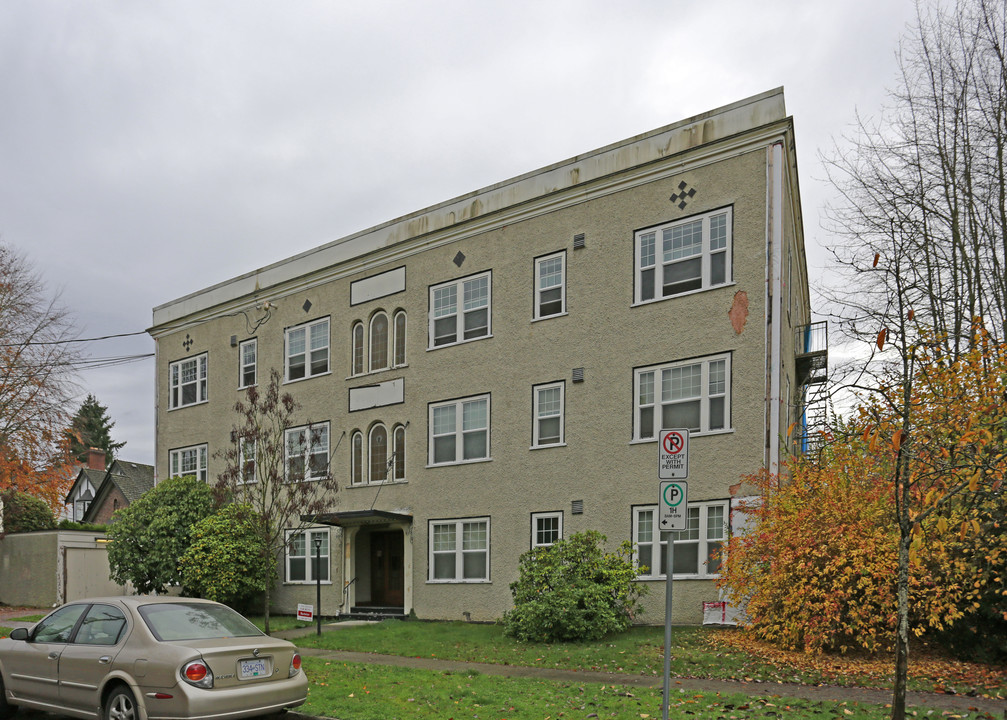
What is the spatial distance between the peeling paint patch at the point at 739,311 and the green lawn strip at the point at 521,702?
796cm

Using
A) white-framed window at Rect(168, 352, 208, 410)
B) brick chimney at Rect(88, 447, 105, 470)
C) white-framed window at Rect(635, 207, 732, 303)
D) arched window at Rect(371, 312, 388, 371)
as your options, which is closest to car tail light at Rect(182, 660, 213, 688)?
white-framed window at Rect(635, 207, 732, 303)

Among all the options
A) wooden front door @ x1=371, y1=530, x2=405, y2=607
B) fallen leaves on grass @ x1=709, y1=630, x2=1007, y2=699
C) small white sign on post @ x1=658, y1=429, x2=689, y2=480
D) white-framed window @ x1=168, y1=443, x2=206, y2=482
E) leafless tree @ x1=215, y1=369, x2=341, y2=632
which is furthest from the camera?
white-framed window @ x1=168, y1=443, x2=206, y2=482

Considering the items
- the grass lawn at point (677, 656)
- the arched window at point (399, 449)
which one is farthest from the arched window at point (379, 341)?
the grass lawn at point (677, 656)

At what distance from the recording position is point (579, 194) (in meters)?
19.5

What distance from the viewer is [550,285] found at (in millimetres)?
19906

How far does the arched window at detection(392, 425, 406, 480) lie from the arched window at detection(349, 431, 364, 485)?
1.20m

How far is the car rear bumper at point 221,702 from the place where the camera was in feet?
26.3

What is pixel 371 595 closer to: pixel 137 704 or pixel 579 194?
pixel 579 194

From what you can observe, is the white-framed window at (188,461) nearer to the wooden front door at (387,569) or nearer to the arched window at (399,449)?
the wooden front door at (387,569)

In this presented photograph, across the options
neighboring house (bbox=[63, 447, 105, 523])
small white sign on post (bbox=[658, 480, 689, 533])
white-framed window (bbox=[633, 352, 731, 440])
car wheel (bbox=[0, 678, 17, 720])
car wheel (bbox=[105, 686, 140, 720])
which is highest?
white-framed window (bbox=[633, 352, 731, 440])

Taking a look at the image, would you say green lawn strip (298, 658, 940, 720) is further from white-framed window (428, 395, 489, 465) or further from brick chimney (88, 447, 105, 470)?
brick chimney (88, 447, 105, 470)

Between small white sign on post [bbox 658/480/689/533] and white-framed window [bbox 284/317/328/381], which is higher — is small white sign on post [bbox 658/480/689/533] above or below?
below

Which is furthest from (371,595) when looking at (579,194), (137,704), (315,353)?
(137,704)

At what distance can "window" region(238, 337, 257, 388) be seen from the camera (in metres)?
26.8
